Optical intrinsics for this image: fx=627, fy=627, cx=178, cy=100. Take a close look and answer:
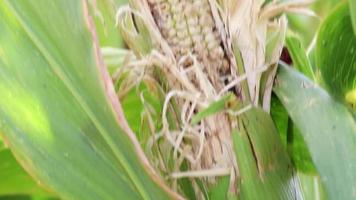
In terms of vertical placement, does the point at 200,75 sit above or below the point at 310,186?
above

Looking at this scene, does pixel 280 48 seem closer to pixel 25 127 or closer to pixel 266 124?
pixel 266 124

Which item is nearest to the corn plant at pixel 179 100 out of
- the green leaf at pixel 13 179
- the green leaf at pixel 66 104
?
the green leaf at pixel 66 104

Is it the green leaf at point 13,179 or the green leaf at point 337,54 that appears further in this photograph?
the green leaf at point 13,179

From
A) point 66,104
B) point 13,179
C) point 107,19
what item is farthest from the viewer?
point 13,179

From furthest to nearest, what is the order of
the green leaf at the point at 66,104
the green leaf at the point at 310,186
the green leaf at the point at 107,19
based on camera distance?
the green leaf at the point at 310,186, the green leaf at the point at 107,19, the green leaf at the point at 66,104

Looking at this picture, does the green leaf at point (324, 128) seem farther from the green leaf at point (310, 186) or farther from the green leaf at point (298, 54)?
the green leaf at point (310, 186)

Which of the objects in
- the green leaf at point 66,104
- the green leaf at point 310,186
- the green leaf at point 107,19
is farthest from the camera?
the green leaf at point 310,186

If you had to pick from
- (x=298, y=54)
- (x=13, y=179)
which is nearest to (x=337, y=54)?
(x=298, y=54)

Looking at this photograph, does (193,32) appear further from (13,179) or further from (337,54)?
(13,179)
